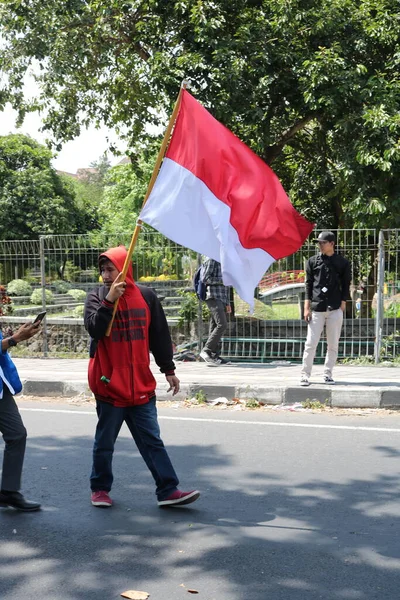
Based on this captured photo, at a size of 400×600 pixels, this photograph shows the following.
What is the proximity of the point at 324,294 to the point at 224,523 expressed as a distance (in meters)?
4.63

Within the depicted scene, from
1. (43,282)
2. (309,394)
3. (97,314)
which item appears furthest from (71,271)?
(97,314)

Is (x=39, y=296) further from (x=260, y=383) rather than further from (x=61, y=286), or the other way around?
(x=260, y=383)

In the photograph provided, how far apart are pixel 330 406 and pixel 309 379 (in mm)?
870

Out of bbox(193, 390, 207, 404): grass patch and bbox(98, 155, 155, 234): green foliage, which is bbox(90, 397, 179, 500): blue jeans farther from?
bbox(98, 155, 155, 234): green foliage

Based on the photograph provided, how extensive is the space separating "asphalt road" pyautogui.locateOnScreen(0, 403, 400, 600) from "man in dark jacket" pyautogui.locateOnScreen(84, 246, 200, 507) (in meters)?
0.20

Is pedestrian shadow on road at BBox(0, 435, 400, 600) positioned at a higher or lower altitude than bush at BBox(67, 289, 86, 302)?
lower

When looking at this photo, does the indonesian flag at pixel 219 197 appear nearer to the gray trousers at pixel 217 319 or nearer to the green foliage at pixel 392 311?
the gray trousers at pixel 217 319

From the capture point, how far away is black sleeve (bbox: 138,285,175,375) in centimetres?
517

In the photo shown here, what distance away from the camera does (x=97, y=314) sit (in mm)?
4840

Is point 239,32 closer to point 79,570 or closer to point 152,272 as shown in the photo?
point 152,272

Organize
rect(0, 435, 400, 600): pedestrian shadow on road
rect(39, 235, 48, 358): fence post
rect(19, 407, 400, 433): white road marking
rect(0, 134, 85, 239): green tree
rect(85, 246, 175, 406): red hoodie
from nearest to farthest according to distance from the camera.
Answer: rect(0, 435, 400, 600): pedestrian shadow on road, rect(85, 246, 175, 406): red hoodie, rect(19, 407, 400, 433): white road marking, rect(39, 235, 48, 358): fence post, rect(0, 134, 85, 239): green tree

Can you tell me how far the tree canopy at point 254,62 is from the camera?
11836 millimetres

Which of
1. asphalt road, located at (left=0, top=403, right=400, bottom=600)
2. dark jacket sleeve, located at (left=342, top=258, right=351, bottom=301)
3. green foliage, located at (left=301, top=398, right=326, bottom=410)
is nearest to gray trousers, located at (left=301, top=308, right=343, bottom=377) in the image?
dark jacket sleeve, located at (left=342, top=258, right=351, bottom=301)

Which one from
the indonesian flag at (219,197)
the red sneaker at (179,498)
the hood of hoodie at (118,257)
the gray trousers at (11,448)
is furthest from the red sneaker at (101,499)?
the indonesian flag at (219,197)
